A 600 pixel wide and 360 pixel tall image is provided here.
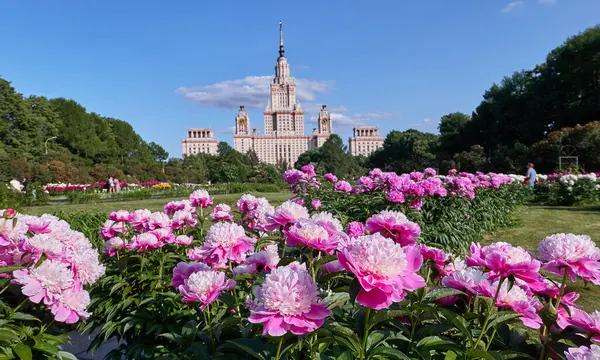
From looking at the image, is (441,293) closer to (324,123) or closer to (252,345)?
(252,345)

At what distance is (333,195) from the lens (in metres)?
4.89

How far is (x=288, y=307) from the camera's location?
2.80ft

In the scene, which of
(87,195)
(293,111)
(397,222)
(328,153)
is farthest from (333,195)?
(293,111)

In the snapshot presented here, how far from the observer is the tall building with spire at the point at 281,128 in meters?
109

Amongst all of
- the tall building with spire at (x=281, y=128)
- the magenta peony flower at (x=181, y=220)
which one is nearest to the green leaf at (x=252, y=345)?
the magenta peony flower at (x=181, y=220)

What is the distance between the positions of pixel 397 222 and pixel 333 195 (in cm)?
361

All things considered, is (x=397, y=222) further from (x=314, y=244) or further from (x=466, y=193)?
(x=466, y=193)

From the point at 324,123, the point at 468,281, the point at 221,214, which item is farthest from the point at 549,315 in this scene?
the point at 324,123

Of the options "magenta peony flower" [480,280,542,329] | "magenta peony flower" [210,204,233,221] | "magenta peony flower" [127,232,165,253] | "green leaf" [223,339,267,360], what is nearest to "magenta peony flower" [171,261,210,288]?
"green leaf" [223,339,267,360]

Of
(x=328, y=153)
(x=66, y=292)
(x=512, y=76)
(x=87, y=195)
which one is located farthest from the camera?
(x=328, y=153)

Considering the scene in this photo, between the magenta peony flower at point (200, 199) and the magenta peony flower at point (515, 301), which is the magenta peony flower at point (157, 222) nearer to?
the magenta peony flower at point (200, 199)

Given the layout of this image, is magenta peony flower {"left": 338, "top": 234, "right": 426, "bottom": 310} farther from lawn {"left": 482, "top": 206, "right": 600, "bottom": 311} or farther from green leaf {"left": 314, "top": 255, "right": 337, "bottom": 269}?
lawn {"left": 482, "top": 206, "right": 600, "bottom": 311}

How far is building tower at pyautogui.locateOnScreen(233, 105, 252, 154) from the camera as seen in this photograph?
108750 mm

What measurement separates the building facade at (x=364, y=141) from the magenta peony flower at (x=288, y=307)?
348 feet
